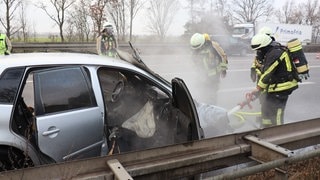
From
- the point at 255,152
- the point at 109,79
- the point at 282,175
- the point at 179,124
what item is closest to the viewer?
the point at 282,175

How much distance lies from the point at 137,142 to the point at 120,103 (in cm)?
47

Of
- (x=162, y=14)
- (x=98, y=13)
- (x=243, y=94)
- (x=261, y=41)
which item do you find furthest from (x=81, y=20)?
(x=261, y=41)

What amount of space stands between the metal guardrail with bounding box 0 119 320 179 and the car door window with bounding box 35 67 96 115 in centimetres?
126

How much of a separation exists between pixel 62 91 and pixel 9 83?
18.2 inches

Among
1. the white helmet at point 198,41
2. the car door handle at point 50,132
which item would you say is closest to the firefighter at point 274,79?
the white helmet at point 198,41

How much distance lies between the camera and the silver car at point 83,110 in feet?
10.3

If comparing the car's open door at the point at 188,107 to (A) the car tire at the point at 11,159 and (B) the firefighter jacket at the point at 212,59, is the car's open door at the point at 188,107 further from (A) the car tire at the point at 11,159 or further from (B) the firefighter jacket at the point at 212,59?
(B) the firefighter jacket at the point at 212,59

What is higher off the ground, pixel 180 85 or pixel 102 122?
pixel 180 85

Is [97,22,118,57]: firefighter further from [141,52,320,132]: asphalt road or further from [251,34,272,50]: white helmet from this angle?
[251,34,272,50]: white helmet

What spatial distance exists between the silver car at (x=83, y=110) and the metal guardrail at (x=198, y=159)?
0.71 meters

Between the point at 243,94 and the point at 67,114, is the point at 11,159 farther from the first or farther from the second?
the point at 243,94

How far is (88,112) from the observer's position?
336 centimetres

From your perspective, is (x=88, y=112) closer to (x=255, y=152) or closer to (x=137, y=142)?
(x=137, y=142)

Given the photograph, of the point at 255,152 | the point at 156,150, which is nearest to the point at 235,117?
the point at 255,152
